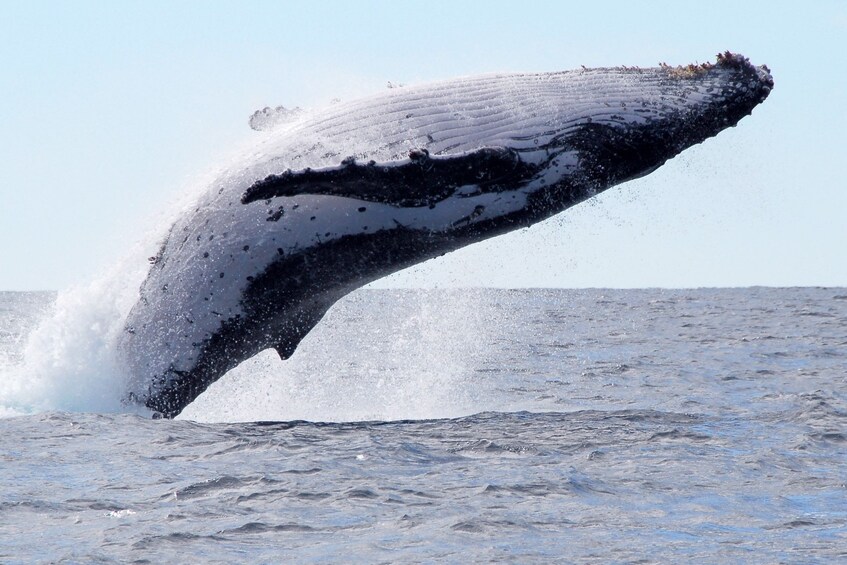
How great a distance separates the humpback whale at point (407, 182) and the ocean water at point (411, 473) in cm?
113

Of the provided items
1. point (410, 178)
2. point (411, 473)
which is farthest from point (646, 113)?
point (411, 473)

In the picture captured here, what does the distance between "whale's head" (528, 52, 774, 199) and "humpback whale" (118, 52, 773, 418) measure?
1 cm

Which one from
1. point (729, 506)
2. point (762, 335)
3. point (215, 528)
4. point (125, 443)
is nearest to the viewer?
point (215, 528)

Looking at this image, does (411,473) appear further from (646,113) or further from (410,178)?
(646,113)

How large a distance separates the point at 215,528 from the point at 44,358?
5.15 metres

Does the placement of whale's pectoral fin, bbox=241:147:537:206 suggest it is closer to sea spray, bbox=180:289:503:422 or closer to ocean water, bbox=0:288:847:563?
ocean water, bbox=0:288:847:563

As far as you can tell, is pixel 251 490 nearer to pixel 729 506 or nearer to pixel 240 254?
pixel 240 254

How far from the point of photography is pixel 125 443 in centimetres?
950

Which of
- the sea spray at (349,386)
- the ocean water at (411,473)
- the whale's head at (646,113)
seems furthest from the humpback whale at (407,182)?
the sea spray at (349,386)

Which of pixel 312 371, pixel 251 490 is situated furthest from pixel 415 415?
pixel 312 371

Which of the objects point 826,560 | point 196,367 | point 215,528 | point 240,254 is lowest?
point 826,560

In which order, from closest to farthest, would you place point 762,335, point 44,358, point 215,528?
1. point 215,528
2. point 44,358
3. point 762,335

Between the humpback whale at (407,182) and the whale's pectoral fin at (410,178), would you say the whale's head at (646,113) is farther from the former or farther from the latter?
the whale's pectoral fin at (410,178)

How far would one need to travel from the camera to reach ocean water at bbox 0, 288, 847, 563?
21.9 feet
